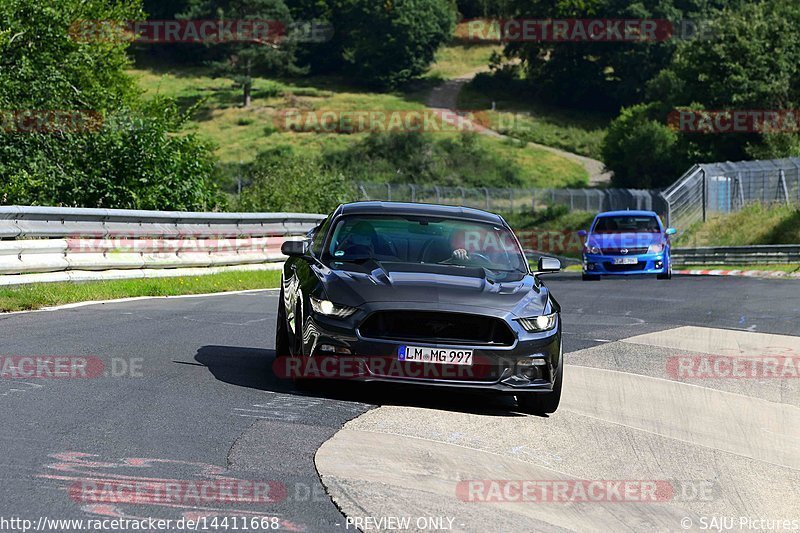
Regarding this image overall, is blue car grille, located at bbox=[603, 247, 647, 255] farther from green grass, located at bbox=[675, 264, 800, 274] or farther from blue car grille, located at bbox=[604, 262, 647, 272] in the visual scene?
green grass, located at bbox=[675, 264, 800, 274]

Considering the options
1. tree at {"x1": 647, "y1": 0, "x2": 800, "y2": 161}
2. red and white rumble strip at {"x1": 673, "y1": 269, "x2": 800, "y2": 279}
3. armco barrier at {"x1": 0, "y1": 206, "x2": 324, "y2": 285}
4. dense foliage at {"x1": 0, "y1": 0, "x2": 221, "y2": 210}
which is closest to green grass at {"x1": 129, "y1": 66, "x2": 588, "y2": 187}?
tree at {"x1": 647, "y1": 0, "x2": 800, "y2": 161}

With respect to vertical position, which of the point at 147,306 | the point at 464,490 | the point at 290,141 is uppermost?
the point at 464,490

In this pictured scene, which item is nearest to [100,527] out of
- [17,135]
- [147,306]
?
[147,306]

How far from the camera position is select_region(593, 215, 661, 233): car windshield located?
28.7 metres

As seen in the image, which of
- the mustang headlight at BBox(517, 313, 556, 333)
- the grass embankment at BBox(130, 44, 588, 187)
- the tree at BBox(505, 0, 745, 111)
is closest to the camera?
the mustang headlight at BBox(517, 313, 556, 333)

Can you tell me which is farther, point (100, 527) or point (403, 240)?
point (403, 240)

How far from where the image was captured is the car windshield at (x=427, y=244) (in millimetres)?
9844

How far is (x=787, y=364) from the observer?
1259cm

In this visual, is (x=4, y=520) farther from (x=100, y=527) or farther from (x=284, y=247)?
(x=284, y=247)

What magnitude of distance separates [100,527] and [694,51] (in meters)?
77.7

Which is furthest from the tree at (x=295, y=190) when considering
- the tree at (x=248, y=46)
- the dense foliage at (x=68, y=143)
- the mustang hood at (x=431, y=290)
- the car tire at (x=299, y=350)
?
the tree at (x=248, y=46)

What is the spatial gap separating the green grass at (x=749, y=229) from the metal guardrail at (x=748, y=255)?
3428mm

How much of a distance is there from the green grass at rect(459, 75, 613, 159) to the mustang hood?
94321 millimetres

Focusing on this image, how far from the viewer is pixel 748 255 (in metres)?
38.2
